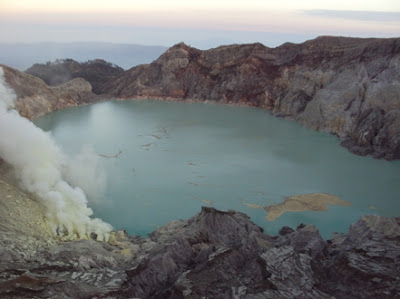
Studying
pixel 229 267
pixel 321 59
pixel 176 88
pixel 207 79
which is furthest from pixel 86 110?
pixel 229 267

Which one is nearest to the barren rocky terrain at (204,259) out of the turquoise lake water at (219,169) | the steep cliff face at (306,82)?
the turquoise lake water at (219,169)

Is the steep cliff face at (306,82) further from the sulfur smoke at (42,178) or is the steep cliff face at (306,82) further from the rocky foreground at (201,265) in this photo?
the sulfur smoke at (42,178)


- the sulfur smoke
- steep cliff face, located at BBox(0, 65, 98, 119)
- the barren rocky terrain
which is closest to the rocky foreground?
the barren rocky terrain

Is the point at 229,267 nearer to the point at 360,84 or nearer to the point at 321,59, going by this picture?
the point at 360,84

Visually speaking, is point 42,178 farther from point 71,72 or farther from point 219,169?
point 71,72

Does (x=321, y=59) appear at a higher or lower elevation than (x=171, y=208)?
higher

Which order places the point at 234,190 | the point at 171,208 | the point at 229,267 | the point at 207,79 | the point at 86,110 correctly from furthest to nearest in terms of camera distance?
the point at 207,79 < the point at 86,110 < the point at 234,190 < the point at 171,208 < the point at 229,267
